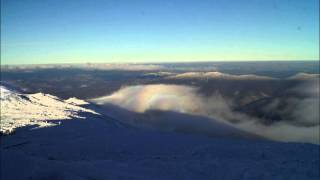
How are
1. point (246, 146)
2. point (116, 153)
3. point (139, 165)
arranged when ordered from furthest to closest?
point (246, 146), point (116, 153), point (139, 165)

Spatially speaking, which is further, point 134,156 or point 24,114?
point 24,114

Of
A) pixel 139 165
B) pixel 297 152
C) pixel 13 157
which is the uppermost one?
pixel 13 157

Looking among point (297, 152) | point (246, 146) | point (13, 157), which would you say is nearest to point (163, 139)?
point (246, 146)

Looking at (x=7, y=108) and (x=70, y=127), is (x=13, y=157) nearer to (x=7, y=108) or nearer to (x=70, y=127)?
(x=70, y=127)

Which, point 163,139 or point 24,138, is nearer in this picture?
point 24,138

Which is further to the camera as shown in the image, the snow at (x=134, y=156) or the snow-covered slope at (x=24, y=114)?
the snow-covered slope at (x=24, y=114)

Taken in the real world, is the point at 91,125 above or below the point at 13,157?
below

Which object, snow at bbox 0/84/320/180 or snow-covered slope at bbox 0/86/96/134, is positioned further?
snow-covered slope at bbox 0/86/96/134

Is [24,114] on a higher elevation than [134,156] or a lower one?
higher
